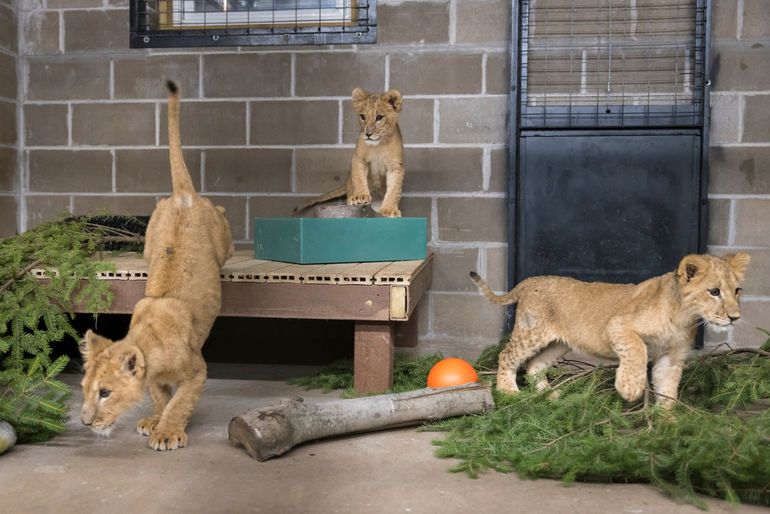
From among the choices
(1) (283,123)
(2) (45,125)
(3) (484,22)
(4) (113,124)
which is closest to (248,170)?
(1) (283,123)

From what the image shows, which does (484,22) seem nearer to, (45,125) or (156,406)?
(45,125)

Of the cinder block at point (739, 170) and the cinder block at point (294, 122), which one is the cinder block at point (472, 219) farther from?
the cinder block at point (739, 170)

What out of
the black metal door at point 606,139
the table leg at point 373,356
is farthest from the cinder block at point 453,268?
the table leg at point 373,356

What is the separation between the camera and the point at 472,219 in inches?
223

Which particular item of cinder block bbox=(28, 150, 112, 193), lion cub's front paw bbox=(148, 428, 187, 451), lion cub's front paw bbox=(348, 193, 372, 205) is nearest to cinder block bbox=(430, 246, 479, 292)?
lion cub's front paw bbox=(348, 193, 372, 205)

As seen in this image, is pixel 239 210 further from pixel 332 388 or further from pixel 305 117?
pixel 332 388

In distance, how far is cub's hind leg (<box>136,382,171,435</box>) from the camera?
3.59 metres

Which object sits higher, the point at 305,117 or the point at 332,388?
the point at 305,117

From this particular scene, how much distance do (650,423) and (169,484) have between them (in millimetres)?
1938

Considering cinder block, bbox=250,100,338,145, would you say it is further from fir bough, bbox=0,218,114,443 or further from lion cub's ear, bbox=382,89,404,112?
fir bough, bbox=0,218,114,443

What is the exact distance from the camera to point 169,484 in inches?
116

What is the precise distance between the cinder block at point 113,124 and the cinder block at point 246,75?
517mm

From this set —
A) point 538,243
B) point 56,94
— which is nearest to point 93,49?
point 56,94

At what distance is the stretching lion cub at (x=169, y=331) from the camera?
121 inches
